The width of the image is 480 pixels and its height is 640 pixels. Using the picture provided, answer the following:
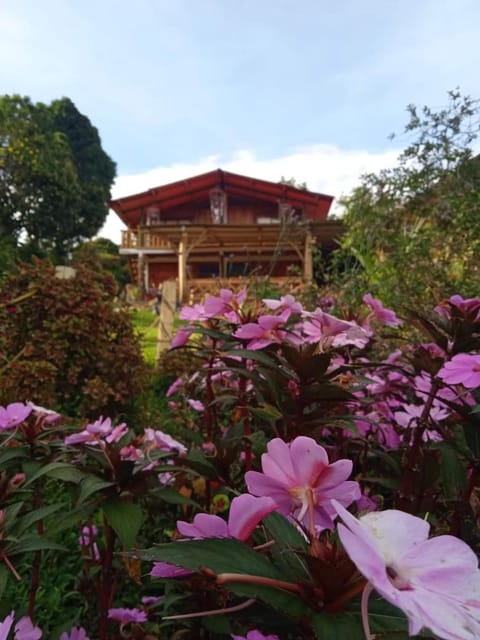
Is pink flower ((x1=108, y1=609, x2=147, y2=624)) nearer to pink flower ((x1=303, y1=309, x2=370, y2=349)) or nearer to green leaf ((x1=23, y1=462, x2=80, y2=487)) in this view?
green leaf ((x1=23, y1=462, x2=80, y2=487))

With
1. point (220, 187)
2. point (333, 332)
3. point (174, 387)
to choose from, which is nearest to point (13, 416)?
point (333, 332)

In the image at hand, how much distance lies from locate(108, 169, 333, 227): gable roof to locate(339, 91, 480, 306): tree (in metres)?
11.0

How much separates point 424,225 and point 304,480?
3.53 metres

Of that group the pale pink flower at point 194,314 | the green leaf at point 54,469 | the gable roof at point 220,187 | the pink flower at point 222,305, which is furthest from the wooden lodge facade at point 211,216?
the green leaf at point 54,469

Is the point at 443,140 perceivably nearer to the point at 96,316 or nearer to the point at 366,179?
the point at 366,179

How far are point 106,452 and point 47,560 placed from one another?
1207mm

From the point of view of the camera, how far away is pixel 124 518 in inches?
27.2

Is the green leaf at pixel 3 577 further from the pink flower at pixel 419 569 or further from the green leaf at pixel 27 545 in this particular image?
the pink flower at pixel 419 569

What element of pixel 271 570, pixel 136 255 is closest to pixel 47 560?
pixel 271 570

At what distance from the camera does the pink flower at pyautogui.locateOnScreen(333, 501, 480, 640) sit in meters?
0.26

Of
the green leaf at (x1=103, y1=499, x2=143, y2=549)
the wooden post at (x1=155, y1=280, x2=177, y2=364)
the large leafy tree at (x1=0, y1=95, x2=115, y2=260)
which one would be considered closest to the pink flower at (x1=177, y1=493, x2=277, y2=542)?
the green leaf at (x1=103, y1=499, x2=143, y2=549)

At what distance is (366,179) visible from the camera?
13.6 feet

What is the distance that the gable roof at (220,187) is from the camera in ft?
49.0

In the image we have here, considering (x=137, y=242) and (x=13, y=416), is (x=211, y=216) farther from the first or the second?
(x=13, y=416)
